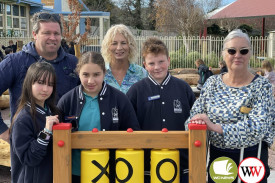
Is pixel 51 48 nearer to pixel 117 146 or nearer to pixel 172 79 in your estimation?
pixel 172 79

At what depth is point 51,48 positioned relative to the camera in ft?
A: 9.74

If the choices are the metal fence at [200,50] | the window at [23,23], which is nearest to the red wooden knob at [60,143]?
the metal fence at [200,50]

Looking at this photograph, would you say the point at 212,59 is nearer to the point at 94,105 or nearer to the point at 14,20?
the point at 14,20

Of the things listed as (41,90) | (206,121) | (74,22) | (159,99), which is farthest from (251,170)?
(74,22)

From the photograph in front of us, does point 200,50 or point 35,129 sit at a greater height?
point 200,50

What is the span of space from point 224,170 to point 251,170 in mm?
191

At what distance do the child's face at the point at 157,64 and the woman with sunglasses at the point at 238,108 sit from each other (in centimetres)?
45

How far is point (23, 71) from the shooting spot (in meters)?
2.93

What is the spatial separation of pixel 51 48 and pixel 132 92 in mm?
814

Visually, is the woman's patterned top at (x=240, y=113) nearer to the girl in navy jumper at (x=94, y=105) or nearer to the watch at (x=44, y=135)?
the girl in navy jumper at (x=94, y=105)

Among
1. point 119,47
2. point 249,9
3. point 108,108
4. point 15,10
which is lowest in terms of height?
point 108,108

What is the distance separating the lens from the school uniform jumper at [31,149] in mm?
2180

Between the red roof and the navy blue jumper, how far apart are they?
14.6m

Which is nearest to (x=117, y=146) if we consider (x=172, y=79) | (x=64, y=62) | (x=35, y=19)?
(x=172, y=79)
